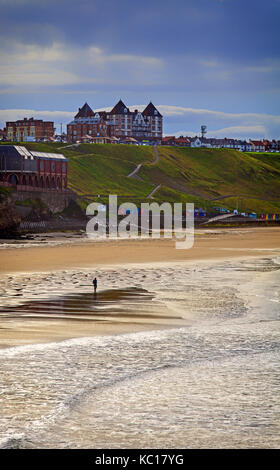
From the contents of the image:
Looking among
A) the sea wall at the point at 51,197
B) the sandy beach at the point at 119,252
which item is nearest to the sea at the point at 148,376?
the sandy beach at the point at 119,252

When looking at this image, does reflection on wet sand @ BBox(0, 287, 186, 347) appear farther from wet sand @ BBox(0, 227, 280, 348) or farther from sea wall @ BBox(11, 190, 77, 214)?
sea wall @ BBox(11, 190, 77, 214)

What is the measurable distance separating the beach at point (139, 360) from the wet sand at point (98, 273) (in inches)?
5.1

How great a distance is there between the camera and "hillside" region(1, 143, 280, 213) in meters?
137

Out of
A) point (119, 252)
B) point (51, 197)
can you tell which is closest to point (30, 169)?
point (51, 197)

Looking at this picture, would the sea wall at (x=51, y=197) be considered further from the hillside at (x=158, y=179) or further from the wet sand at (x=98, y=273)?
the wet sand at (x=98, y=273)

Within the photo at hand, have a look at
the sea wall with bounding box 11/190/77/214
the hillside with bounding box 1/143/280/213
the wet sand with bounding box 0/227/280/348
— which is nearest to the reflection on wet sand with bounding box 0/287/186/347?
the wet sand with bounding box 0/227/280/348

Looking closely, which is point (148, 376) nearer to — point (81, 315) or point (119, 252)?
point (81, 315)

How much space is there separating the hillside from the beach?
7508cm

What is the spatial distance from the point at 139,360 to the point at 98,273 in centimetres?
2471

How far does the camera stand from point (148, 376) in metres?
19.5

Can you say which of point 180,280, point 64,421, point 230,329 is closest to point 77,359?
point 64,421

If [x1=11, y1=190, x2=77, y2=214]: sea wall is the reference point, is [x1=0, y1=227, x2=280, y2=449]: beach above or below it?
below

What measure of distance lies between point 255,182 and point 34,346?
Answer: 176m
